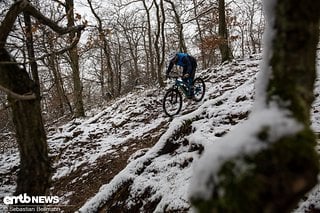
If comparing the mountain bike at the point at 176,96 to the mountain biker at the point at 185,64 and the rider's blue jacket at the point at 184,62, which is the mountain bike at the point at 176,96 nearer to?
the mountain biker at the point at 185,64

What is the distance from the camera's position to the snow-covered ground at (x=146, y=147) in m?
3.92

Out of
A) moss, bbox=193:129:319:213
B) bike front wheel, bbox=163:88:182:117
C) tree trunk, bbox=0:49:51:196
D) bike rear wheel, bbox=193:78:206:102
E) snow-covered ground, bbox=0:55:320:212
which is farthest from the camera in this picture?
bike rear wheel, bbox=193:78:206:102

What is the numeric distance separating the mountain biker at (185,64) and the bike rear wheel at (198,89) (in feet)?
0.86

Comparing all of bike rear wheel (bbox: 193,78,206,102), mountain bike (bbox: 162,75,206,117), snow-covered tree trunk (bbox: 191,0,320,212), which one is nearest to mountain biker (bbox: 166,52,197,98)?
mountain bike (bbox: 162,75,206,117)

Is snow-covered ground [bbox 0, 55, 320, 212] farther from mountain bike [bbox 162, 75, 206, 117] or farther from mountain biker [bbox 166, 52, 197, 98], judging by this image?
mountain biker [bbox 166, 52, 197, 98]

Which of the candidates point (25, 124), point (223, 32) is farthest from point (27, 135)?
point (223, 32)

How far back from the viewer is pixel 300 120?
1.07 m

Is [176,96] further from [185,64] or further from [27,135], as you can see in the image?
[27,135]

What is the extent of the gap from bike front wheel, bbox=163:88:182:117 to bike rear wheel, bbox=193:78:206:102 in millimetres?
704

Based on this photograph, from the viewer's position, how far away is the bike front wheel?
7.89 m

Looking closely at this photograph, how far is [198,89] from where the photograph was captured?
838 centimetres

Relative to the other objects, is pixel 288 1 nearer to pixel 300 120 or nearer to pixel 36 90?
pixel 300 120

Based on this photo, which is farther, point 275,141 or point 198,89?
point 198,89

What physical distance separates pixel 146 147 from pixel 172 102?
2.14 metres
